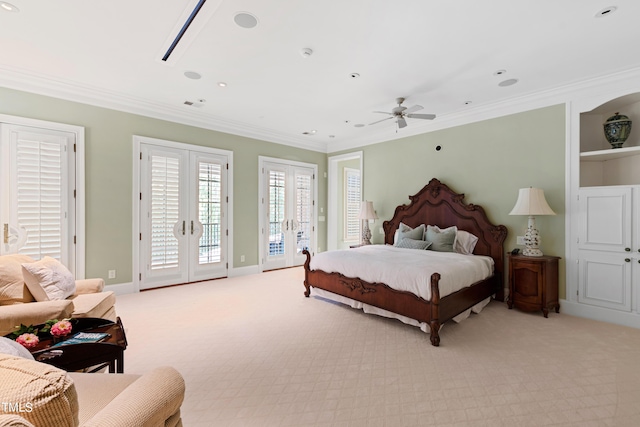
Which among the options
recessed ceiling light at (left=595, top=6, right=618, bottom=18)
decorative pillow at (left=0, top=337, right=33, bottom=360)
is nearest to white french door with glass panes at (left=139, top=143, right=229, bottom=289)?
decorative pillow at (left=0, top=337, right=33, bottom=360)

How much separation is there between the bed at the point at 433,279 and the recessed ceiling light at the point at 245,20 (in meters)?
2.87

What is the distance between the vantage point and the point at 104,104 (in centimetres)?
418

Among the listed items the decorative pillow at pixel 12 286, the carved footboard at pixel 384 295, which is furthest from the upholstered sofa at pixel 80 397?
the carved footboard at pixel 384 295

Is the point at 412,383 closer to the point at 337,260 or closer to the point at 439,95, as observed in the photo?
the point at 337,260

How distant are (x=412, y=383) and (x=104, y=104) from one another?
17.1 feet

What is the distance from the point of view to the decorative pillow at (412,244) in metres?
4.55

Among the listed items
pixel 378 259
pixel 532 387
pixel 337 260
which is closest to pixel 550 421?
pixel 532 387

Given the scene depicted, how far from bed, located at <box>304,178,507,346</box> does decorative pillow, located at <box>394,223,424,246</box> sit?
20 cm

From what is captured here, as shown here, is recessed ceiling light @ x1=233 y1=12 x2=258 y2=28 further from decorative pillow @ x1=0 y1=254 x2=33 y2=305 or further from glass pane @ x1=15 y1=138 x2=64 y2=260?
glass pane @ x1=15 y1=138 x2=64 y2=260

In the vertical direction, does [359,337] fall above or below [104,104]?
below

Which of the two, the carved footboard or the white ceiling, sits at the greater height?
the white ceiling

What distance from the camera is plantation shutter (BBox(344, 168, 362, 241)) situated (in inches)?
306

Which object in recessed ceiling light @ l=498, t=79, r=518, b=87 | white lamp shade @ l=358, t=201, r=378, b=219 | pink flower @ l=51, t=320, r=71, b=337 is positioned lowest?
pink flower @ l=51, t=320, r=71, b=337

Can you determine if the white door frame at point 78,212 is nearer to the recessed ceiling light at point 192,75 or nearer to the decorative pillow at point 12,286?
the decorative pillow at point 12,286
